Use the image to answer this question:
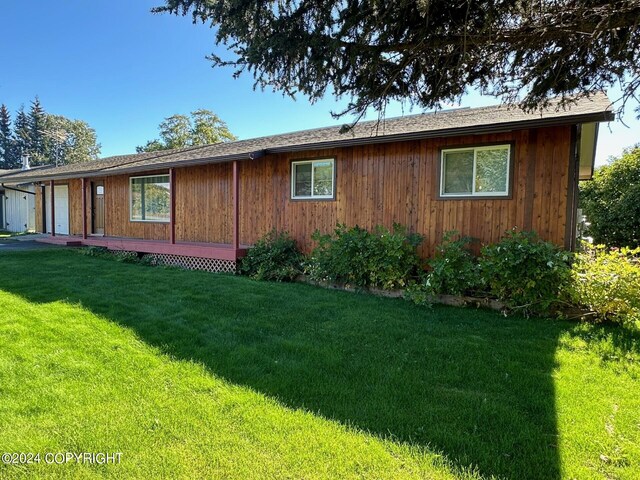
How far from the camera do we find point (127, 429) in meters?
2.38

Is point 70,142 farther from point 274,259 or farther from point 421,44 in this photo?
point 421,44

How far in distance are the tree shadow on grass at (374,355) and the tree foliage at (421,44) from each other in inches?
105

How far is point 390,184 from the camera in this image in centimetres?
741

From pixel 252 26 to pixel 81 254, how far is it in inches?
404

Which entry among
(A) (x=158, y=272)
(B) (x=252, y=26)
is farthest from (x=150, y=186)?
(B) (x=252, y=26)

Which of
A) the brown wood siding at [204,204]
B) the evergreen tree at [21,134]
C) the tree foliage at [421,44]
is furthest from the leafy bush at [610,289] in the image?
the evergreen tree at [21,134]

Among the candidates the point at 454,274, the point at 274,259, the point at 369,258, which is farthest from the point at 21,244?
the point at 454,274

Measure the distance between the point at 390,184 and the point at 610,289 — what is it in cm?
399

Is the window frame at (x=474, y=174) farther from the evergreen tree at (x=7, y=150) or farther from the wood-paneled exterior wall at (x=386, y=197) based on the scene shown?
the evergreen tree at (x=7, y=150)

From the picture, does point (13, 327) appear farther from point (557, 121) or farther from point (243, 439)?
point (557, 121)

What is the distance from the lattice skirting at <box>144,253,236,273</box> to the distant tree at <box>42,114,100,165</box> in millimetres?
50347

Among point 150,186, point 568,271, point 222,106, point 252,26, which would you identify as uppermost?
point 222,106

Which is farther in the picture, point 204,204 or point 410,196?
point 204,204

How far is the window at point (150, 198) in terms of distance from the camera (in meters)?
11.5
